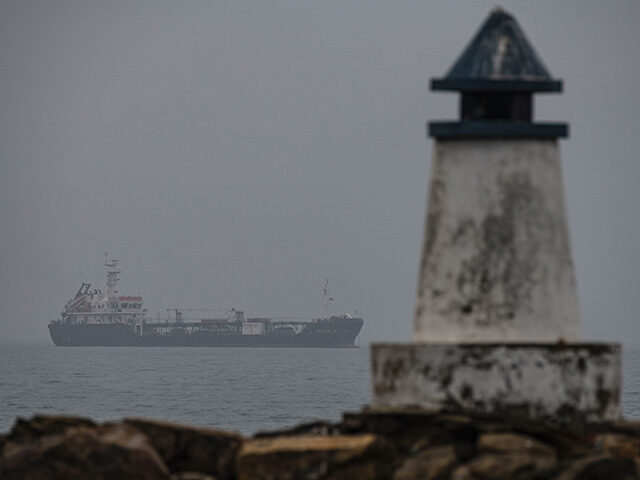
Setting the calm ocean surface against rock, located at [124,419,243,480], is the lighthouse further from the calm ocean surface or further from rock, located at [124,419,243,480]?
the calm ocean surface

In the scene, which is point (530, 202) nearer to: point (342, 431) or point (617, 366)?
point (617, 366)

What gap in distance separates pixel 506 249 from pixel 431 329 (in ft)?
2.64

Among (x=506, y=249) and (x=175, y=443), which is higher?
(x=506, y=249)

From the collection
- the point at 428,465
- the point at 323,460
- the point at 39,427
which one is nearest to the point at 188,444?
the point at 39,427

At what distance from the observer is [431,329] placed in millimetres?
11312

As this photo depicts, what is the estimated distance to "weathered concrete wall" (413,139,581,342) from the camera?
36.4 ft

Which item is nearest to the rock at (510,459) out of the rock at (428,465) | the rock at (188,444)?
the rock at (428,465)

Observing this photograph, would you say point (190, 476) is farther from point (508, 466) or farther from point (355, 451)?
point (508, 466)

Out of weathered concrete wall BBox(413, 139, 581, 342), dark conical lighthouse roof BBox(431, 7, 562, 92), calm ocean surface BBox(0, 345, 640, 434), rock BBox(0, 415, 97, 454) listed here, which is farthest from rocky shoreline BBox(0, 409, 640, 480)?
calm ocean surface BBox(0, 345, 640, 434)

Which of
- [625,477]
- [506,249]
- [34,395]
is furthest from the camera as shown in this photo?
[34,395]

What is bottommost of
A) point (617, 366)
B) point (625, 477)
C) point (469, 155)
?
point (625, 477)

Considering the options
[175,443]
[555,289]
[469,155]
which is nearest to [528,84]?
[469,155]

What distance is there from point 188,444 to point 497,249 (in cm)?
272

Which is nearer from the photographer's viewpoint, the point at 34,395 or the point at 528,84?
the point at 528,84
